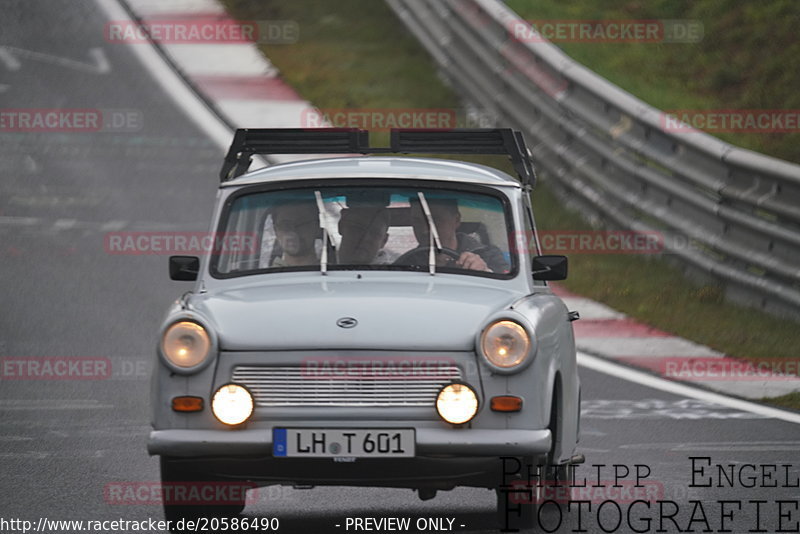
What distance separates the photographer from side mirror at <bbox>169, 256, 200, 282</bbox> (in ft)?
28.0

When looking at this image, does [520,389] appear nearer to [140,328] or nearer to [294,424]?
[294,424]

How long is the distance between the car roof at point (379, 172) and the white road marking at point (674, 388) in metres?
3.42

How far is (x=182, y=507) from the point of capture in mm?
7492

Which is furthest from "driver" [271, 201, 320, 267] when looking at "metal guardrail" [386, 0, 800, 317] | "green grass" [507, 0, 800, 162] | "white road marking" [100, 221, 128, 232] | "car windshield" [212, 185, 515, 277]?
"green grass" [507, 0, 800, 162]

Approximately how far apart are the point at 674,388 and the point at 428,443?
5240 millimetres

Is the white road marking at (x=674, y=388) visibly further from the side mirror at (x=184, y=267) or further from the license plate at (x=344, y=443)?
the license plate at (x=344, y=443)

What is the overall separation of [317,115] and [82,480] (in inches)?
405

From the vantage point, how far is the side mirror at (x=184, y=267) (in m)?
8.53

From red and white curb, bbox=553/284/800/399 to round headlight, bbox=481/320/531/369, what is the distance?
5.03 meters

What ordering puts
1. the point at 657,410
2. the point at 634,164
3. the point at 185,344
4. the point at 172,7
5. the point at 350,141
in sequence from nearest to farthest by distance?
the point at 185,344 < the point at 350,141 < the point at 657,410 < the point at 634,164 < the point at 172,7

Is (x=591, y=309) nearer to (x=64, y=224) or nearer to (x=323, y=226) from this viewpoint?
(x=64, y=224)

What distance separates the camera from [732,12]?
2078cm

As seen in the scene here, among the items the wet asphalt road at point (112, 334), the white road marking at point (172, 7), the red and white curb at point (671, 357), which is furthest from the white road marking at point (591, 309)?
the white road marking at point (172, 7)

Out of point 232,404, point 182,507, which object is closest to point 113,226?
point 182,507
